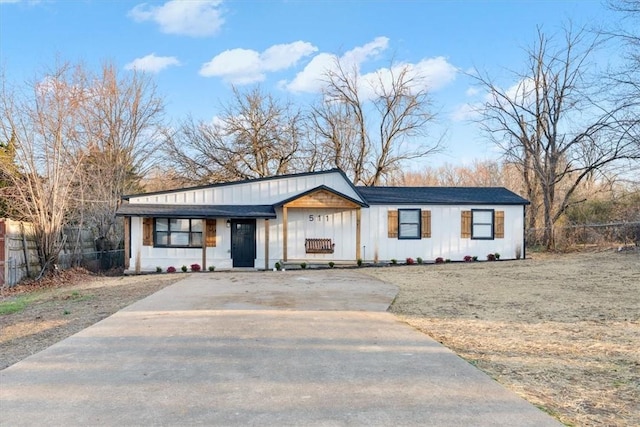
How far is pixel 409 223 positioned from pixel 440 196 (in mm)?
1885

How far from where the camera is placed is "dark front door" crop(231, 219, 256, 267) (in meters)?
16.2

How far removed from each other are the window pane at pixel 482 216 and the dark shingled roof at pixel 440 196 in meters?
0.42

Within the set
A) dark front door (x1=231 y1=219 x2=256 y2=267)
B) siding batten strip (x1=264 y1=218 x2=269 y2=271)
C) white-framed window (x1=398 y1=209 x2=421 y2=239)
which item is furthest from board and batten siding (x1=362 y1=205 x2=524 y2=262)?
dark front door (x1=231 y1=219 x2=256 y2=267)

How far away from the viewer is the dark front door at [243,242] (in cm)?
1625

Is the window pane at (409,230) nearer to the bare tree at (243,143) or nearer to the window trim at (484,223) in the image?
the window trim at (484,223)

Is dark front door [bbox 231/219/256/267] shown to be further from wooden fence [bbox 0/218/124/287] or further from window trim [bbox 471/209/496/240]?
window trim [bbox 471/209/496/240]

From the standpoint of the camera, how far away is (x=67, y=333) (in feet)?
19.8

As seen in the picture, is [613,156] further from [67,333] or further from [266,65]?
[67,333]

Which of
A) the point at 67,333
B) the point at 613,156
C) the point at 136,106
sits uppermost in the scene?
the point at 136,106

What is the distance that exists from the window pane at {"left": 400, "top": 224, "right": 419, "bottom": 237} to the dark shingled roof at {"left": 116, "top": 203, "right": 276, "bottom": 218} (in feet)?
16.3

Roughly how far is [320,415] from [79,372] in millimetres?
2540

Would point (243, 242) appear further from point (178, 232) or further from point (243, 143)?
point (243, 143)

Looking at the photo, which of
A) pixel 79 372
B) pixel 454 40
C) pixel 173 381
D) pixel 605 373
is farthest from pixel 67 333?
pixel 454 40

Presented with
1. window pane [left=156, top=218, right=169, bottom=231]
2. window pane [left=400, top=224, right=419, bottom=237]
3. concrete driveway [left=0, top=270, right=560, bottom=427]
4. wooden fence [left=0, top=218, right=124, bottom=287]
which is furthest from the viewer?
window pane [left=400, top=224, right=419, bottom=237]
